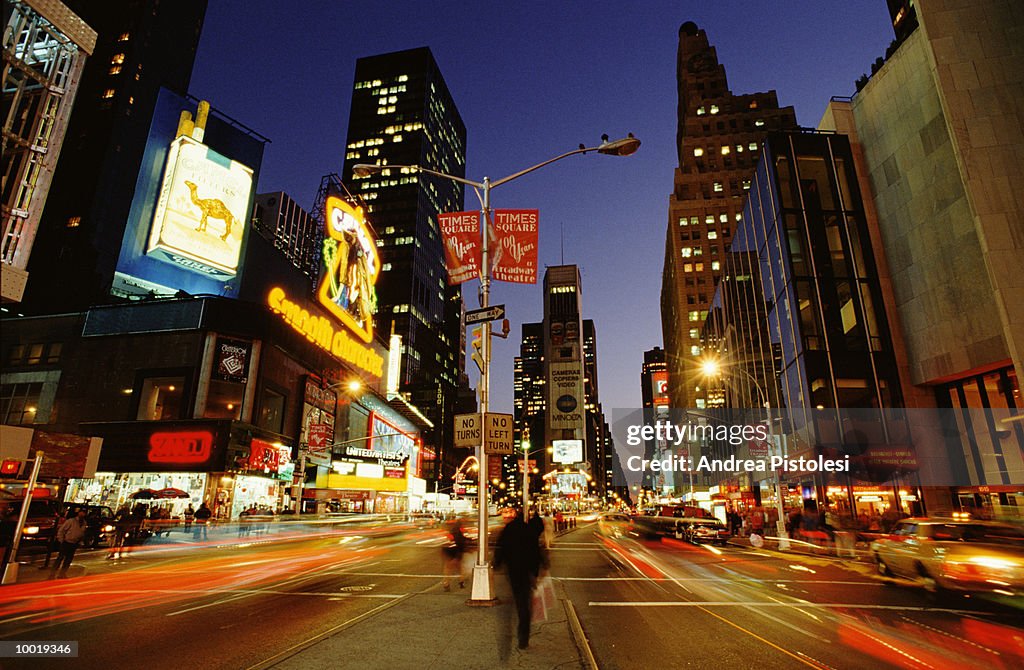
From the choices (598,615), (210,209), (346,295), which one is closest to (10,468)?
(598,615)

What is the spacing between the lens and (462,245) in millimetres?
12281

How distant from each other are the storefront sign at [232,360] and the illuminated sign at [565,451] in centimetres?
8520

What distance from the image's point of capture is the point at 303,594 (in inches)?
469

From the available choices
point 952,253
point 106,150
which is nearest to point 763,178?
point 952,253

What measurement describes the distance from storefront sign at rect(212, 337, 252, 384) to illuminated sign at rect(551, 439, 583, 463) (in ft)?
280

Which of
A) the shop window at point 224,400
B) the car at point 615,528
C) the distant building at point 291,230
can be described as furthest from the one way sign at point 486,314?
the distant building at point 291,230

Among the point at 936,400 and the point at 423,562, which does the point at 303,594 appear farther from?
the point at 936,400

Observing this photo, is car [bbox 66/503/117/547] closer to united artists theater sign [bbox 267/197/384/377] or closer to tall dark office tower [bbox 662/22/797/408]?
united artists theater sign [bbox 267/197/384/377]

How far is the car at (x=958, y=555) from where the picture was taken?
1055 cm

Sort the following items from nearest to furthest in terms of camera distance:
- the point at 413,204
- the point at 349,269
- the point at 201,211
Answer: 1. the point at 201,211
2. the point at 349,269
3. the point at 413,204

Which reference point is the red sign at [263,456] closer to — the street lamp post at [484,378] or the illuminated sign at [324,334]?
the illuminated sign at [324,334]

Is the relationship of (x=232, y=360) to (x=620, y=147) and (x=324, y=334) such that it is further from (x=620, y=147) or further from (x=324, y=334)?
(x=620, y=147)

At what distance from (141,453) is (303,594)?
33.2 metres

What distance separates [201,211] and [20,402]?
21164mm
